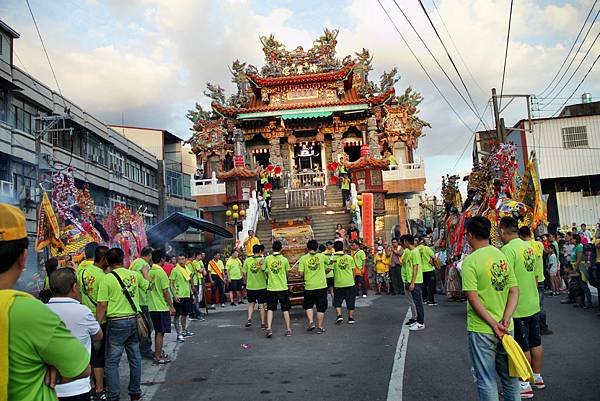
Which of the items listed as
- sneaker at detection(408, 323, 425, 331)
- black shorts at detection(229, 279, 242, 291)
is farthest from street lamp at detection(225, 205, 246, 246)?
sneaker at detection(408, 323, 425, 331)

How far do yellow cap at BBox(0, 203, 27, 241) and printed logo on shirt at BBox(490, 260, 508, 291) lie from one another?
3374 mm

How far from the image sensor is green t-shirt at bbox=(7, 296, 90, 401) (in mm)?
2094

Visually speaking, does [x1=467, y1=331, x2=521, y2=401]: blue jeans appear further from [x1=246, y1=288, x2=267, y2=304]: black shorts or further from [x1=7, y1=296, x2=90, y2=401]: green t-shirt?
[x1=246, y1=288, x2=267, y2=304]: black shorts

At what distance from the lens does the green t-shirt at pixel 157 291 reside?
7.58 meters

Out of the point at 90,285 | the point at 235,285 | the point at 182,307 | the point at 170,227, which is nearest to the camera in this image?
the point at 90,285

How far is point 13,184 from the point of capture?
2091cm

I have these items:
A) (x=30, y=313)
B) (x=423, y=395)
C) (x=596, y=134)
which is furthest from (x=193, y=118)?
(x=30, y=313)

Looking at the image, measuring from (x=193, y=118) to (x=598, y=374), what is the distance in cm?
2893

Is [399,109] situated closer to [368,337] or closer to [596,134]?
[596,134]

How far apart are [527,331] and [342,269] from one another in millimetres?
5180

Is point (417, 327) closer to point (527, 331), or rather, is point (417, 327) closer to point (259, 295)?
point (259, 295)

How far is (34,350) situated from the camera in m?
2.13

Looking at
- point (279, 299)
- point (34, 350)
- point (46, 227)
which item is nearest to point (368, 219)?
point (279, 299)

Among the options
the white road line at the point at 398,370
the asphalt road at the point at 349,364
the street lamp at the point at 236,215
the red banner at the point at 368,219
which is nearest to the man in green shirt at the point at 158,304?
the asphalt road at the point at 349,364
